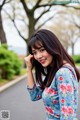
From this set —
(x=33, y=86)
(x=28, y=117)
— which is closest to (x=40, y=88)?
(x=33, y=86)

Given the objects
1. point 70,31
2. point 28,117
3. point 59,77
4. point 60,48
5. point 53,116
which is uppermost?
point 70,31

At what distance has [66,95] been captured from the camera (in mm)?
2656

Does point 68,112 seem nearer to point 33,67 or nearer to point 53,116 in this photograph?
point 53,116

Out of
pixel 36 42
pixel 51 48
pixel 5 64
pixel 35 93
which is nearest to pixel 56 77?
pixel 51 48

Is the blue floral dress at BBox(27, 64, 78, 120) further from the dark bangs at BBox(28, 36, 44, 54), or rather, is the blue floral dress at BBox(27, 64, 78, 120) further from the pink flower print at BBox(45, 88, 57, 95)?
the dark bangs at BBox(28, 36, 44, 54)

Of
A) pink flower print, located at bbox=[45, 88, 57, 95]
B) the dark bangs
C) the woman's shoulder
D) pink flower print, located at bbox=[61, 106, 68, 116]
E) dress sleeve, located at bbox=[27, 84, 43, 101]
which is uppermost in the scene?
the dark bangs

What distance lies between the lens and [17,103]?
39.0ft

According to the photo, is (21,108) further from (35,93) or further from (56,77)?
(56,77)

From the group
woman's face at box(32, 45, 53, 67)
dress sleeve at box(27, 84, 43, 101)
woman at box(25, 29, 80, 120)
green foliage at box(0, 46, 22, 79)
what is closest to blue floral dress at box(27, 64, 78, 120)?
woman at box(25, 29, 80, 120)

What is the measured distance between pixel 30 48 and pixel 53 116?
594 millimetres

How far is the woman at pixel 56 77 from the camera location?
8.74 feet

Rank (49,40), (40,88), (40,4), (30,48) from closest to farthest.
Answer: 1. (49,40)
2. (30,48)
3. (40,88)
4. (40,4)

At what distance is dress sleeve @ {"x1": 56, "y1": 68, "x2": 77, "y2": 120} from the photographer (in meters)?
2.66

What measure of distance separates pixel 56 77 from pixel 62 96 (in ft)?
0.53
